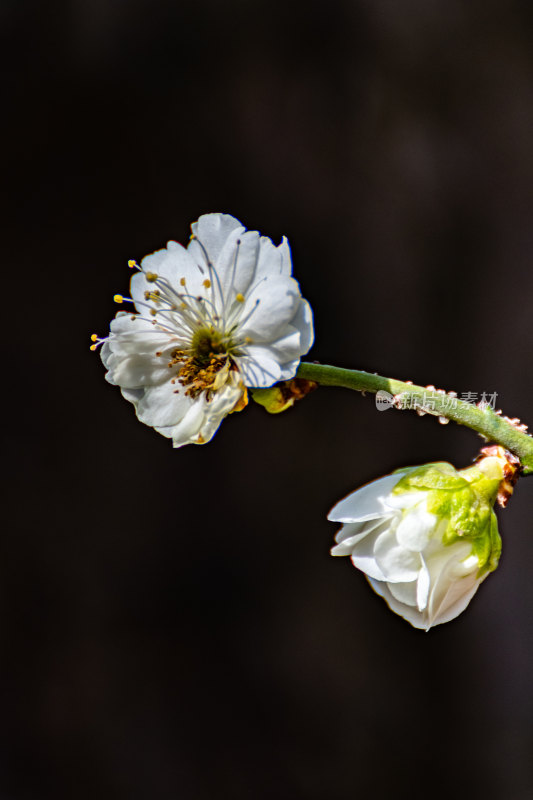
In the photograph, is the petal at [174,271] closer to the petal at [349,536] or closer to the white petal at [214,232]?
the white petal at [214,232]

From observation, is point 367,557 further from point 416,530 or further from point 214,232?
point 214,232

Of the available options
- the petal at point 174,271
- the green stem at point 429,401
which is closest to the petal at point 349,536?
the green stem at point 429,401

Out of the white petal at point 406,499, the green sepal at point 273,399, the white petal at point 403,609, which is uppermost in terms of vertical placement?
the green sepal at point 273,399

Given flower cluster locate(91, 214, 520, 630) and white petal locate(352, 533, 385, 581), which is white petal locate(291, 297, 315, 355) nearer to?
flower cluster locate(91, 214, 520, 630)

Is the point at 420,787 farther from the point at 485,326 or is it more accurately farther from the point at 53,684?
the point at 485,326

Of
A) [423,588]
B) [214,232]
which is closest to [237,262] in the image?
[214,232]

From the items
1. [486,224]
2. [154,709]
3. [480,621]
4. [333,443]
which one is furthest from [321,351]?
[154,709]

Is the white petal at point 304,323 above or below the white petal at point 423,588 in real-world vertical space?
above
